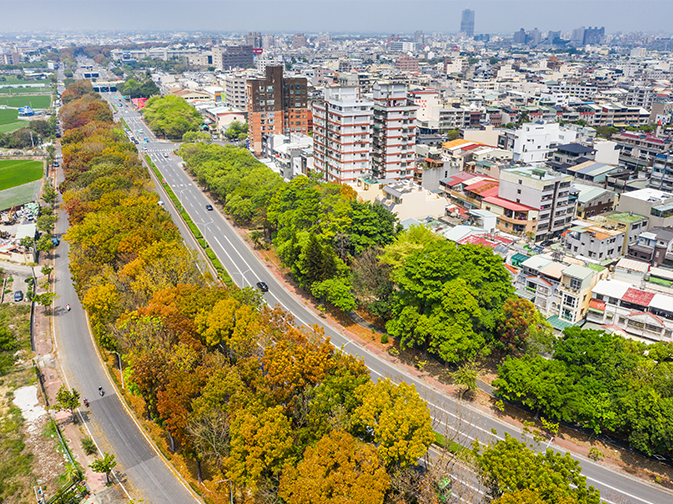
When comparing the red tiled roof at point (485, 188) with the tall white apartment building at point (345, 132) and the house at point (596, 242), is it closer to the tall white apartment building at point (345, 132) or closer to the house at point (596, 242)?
the house at point (596, 242)

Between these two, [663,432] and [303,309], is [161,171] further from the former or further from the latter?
[663,432]

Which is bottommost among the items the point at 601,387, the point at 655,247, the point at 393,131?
the point at 601,387

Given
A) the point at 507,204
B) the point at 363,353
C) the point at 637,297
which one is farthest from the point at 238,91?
the point at 637,297

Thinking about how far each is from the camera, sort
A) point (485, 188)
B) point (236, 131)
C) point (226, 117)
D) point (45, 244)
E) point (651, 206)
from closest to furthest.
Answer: point (651, 206) < point (45, 244) < point (485, 188) < point (236, 131) < point (226, 117)

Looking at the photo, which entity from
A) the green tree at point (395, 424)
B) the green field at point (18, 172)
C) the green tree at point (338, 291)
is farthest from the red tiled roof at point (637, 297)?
the green field at point (18, 172)

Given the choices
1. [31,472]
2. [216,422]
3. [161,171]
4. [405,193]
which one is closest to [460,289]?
[216,422]

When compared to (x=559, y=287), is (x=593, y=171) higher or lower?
higher

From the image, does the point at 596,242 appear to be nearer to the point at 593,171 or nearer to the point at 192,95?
the point at 593,171

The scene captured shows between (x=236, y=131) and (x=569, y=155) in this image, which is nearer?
(x=569, y=155)
